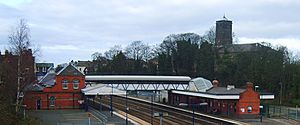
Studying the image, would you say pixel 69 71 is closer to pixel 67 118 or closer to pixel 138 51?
pixel 67 118

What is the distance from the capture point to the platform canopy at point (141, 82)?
71.9 metres

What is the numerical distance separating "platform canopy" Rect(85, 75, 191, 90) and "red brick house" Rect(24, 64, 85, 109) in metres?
8.56

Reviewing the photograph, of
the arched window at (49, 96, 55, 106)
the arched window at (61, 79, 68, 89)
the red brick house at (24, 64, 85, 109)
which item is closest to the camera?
the red brick house at (24, 64, 85, 109)

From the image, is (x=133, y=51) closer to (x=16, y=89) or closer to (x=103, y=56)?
(x=103, y=56)

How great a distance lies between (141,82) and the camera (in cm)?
7388

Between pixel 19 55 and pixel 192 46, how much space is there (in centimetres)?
5736

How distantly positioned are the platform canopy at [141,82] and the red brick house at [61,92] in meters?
8.56

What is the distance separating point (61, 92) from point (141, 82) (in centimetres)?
1665

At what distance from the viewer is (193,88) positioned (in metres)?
72.3

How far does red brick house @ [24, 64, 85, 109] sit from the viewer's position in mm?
60250

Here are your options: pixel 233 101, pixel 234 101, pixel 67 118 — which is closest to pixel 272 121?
pixel 234 101

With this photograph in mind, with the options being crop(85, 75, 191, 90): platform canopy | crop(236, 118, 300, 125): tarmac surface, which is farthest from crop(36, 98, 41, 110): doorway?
crop(236, 118, 300, 125): tarmac surface

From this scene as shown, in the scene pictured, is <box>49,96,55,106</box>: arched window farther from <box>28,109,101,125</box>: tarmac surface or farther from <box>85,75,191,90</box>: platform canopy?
<box>85,75,191,90</box>: platform canopy

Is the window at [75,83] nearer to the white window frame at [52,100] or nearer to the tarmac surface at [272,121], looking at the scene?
the white window frame at [52,100]
